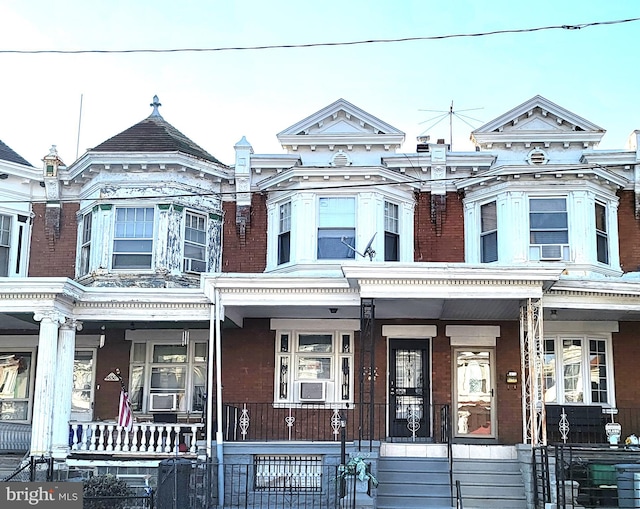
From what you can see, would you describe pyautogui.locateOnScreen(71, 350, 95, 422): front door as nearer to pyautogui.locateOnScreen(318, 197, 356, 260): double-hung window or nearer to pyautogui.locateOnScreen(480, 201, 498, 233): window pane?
pyautogui.locateOnScreen(318, 197, 356, 260): double-hung window

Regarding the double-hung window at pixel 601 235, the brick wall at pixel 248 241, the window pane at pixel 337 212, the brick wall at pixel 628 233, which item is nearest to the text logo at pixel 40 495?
the brick wall at pixel 248 241

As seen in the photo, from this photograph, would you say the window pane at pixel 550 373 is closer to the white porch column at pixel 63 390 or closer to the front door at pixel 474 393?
the front door at pixel 474 393

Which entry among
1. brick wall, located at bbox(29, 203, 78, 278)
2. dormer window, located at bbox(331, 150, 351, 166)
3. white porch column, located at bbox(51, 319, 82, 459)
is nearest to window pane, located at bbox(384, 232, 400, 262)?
dormer window, located at bbox(331, 150, 351, 166)

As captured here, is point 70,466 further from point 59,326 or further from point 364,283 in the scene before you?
point 364,283

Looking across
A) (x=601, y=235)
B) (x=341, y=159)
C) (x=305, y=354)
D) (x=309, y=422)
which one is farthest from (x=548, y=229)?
(x=309, y=422)

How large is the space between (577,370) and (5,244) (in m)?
13.7

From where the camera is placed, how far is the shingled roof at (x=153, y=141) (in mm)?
21453

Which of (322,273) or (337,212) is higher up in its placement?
(337,212)

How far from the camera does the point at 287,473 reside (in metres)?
17.4

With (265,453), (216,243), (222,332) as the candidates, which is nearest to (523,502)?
(265,453)

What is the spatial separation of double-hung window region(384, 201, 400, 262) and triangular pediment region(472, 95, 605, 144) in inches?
106

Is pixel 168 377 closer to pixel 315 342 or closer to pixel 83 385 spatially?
pixel 83 385

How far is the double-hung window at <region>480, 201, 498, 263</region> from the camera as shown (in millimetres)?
20516

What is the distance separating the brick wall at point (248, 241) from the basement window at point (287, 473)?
5257 millimetres
